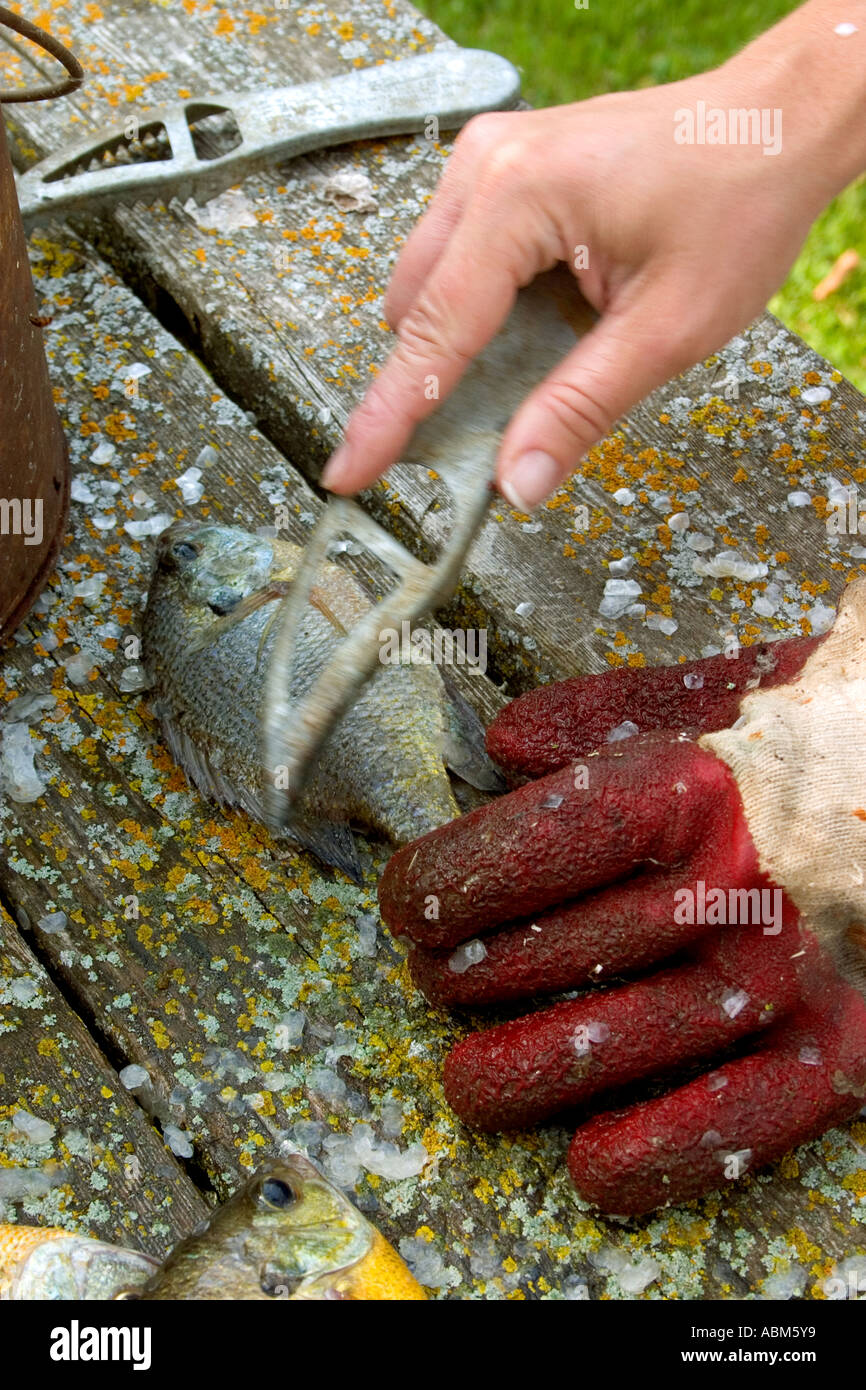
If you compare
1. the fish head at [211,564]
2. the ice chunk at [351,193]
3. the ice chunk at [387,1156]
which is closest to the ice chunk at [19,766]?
the fish head at [211,564]

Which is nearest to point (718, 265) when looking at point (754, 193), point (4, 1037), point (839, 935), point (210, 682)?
point (754, 193)

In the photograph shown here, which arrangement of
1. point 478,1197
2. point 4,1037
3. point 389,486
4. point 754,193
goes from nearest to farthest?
point 754,193 → point 478,1197 → point 4,1037 → point 389,486

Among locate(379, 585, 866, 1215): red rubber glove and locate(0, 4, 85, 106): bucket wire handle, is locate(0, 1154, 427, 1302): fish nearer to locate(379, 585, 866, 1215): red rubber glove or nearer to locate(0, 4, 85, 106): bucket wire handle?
locate(379, 585, 866, 1215): red rubber glove

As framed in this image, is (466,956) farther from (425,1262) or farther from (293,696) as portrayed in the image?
(293,696)

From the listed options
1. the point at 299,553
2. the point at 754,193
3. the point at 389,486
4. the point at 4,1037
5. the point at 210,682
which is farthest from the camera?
the point at 389,486

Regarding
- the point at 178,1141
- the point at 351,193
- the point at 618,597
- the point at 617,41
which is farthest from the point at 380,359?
the point at 617,41
